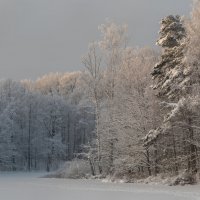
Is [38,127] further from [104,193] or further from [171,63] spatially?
[104,193]

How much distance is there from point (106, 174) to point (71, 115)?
4808cm

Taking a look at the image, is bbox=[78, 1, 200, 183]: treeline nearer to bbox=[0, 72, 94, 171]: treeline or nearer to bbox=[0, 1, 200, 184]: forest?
bbox=[0, 1, 200, 184]: forest

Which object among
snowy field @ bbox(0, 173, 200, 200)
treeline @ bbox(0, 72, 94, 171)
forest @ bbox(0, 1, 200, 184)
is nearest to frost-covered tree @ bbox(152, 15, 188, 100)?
forest @ bbox(0, 1, 200, 184)

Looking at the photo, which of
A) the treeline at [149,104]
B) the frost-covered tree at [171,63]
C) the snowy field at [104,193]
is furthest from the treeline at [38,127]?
the snowy field at [104,193]

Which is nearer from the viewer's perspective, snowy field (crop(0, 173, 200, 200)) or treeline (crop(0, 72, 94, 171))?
snowy field (crop(0, 173, 200, 200))

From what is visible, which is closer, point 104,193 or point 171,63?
point 104,193

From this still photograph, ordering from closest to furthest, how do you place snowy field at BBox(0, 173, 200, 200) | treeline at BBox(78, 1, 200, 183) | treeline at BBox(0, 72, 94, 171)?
snowy field at BBox(0, 173, 200, 200), treeline at BBox(78, 1, 200, 183), treeline at BBox(0, 72, 94, 171)

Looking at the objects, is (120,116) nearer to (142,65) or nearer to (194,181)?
(142,65)

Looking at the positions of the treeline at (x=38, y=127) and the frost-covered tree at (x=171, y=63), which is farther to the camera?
the treeline at (x=38, y=127)

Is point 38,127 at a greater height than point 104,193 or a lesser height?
greater

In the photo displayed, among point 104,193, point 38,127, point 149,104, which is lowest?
point 104,193

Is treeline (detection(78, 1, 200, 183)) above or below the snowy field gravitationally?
above

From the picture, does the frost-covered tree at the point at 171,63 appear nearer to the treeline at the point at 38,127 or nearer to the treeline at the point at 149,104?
the treeline at the point at 149,104

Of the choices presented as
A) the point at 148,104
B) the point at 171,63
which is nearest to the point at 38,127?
the point at 148,104
